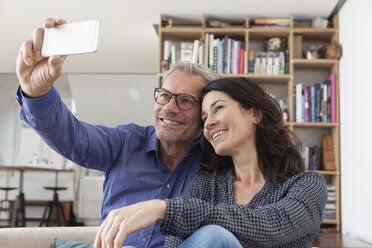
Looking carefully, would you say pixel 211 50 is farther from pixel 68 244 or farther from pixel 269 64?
pixel 68 244

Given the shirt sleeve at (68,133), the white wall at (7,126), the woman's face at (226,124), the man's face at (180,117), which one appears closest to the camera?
the shirt sleeve at (68,133)

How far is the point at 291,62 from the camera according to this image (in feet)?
13.8

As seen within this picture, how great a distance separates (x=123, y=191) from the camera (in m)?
1.68

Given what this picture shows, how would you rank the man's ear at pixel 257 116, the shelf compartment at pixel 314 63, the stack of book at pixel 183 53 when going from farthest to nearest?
the stack of book at pixel 183 53 → the shelf compartment at pixel 314 63 → the man's ear at pixel 257 116

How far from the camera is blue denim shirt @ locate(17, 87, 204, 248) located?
1546 mm

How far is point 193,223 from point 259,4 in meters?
3.51

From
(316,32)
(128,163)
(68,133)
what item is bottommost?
(128,163)

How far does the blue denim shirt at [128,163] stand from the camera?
1.55 meters

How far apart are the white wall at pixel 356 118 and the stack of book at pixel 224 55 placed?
0.96m

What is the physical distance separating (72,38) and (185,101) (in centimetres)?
79

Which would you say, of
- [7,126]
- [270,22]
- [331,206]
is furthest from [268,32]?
[7,126]

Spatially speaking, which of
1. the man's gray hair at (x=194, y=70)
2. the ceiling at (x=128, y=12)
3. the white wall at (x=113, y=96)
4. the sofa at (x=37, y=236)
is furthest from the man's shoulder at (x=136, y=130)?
the white wall at (x=113, y=96)

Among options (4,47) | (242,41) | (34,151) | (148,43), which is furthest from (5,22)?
(34,151)

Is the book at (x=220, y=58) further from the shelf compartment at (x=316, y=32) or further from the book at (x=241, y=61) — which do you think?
the shelf compartment at (x=316, y=32)
